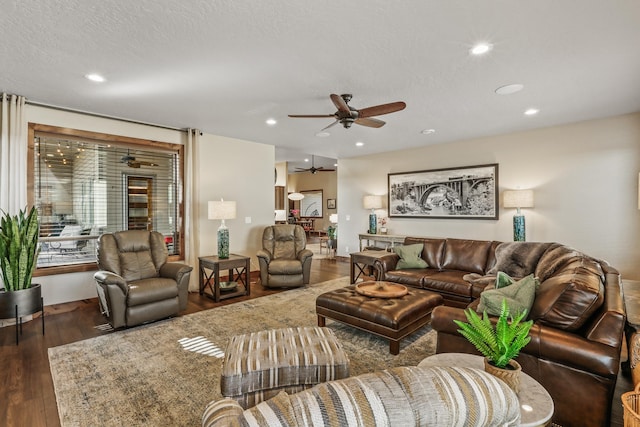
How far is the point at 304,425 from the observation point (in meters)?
0.66

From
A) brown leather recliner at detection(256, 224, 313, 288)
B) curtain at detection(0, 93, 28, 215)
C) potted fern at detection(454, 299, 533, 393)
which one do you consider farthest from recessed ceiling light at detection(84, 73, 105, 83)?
potted fern at detection(454, 299, 533, 393)

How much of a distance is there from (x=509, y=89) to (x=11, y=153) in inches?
231

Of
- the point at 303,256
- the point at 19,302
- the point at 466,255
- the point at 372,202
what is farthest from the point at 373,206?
the point at 19,302

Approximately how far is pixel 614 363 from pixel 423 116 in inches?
142

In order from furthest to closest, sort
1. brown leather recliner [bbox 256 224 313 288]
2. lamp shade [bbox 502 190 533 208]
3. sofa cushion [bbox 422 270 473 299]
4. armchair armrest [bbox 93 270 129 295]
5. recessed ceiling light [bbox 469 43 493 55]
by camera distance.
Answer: brown leather recliner [bbox 256 224 313 288] → lamp shade [bbox 502 190 533 208] → sofa cushion [bbox 422 270 473 299] → armchair armrest [bbox 93 270 129 295] → recessed ceiling light [bbox 469 43 493 55]

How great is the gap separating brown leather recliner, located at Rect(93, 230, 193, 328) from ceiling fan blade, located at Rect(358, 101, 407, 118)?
294 centimetres

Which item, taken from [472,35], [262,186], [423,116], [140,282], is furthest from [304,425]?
[262,186]

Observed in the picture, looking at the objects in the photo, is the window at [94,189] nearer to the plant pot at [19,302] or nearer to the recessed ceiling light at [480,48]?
the plant pot at [19,302]

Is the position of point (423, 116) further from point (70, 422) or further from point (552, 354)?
point (70, 422)

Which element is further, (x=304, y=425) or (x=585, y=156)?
(x=585, y=156)

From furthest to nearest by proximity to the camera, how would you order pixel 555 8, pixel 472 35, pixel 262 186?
pixel 262 186, pixel 472 35, pixel 555 8

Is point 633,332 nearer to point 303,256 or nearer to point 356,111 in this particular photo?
point 356,111

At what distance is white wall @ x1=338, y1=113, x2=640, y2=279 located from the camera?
4426 mm

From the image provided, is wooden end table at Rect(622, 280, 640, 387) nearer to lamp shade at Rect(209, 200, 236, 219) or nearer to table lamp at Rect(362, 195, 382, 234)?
table lamp at Rect(362, 195, 382, 234)
